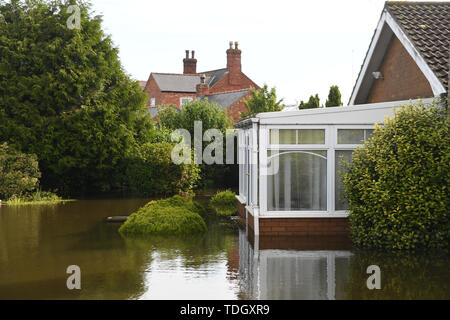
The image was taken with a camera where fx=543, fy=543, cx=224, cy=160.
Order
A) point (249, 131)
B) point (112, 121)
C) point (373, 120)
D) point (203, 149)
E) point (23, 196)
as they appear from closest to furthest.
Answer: point (373, 120) < point (249, 131) < point (23, 196) < point (112, 121) < point (203, 149)

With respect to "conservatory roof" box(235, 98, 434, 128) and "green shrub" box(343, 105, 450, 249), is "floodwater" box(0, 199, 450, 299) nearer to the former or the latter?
"green shrub" box(343, 105, 450, 249)

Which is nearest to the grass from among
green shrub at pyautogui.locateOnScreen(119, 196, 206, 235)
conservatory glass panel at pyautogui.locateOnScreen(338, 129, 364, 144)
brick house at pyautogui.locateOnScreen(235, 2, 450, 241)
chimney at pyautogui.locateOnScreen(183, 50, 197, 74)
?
green shrub at pyautogui.locateOnScreen(119, 196, 206, 235)

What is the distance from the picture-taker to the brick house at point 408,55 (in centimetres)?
1311

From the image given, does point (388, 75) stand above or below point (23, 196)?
above

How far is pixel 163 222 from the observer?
1372 centimetres

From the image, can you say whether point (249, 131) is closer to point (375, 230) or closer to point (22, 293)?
point (375, 230)

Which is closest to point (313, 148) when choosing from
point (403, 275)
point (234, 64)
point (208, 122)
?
point (403, 275)

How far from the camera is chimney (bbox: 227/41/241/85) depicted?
4884 centimetres

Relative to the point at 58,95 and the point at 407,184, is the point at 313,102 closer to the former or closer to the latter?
the point at 58,95

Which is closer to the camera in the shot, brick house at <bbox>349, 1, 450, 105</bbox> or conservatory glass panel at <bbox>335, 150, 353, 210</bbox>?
conservatory glass panel at <bbox>335, 150, 353, 210</bbox>

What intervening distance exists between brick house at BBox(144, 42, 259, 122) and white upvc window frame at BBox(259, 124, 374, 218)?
3194 centimetres
